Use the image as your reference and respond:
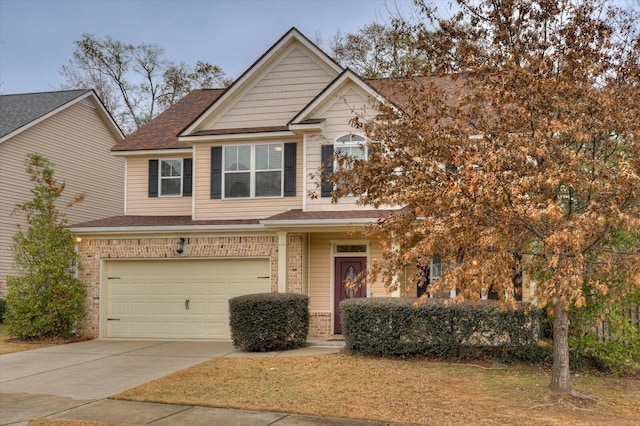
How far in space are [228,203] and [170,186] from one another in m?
2.69

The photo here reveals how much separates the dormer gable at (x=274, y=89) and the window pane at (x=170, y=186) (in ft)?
6.60

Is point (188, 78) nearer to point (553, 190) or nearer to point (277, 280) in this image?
point (277, 280)

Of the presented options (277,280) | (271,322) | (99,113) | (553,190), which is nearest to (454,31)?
(553,190)

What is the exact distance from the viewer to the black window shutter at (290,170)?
55.1 ft

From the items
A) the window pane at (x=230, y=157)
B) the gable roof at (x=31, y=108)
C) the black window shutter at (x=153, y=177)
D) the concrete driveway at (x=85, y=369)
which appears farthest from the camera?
the gable roof at (x=31, y=108)

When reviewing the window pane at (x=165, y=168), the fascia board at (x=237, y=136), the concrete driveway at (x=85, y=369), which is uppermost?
the fascia board at (x=237, y=136)

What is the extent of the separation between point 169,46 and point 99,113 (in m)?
14.7

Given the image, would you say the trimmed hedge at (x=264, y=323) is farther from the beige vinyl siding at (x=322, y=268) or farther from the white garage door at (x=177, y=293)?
the white garage door at (x=177, y=293)

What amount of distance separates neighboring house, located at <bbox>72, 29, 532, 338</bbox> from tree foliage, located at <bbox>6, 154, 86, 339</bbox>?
646 millimetres

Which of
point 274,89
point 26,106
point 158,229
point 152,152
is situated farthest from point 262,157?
point 26,106

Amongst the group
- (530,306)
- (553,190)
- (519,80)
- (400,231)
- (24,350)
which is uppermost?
(519,80)

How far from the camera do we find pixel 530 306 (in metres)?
11.6

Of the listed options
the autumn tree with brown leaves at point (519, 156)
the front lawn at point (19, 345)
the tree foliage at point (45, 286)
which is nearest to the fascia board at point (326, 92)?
the autumn tree with brown leaves at point (519, 156)

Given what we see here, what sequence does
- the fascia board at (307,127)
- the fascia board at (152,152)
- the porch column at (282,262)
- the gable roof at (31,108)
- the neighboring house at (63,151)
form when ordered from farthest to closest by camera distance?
the gable roof at (31,108) < the neighboring house at (63,151) < the fascia board at (152,152) < the fascia board at (307,127) < the porch column at (282,262)
